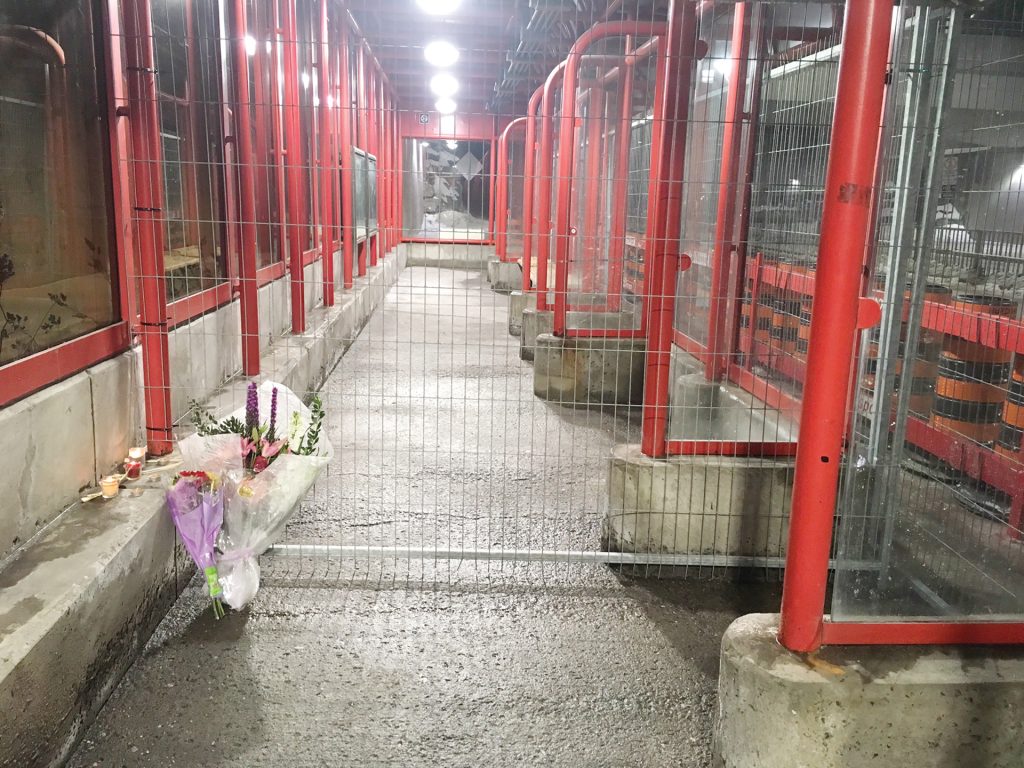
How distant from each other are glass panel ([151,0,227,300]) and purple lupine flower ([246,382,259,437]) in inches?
52.4

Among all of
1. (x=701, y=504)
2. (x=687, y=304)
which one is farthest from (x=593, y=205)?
(x=701, y=504)

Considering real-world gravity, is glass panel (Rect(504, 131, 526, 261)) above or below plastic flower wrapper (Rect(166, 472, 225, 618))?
above

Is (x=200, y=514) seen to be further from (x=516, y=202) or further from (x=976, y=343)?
(x=516, y=202)

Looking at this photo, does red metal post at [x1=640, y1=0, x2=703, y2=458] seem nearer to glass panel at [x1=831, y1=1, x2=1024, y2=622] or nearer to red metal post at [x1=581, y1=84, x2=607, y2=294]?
glass panel at [x1=831, y1=1, x2=1024, y2=622]

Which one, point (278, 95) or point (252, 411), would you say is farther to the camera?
point (278, 95)

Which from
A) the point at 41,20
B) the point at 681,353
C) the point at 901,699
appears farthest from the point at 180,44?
the point at 901,699

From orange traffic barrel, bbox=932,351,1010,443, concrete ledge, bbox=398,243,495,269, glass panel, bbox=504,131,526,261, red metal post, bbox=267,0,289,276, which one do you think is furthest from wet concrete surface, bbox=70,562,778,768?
glass panel, bbox=504,131,526,261

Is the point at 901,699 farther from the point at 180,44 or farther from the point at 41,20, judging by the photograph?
the point at 180,44

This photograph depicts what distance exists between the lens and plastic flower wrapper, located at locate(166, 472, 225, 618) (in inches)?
117

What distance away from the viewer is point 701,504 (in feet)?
12.0

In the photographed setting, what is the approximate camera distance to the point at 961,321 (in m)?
3.46

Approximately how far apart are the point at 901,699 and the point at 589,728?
36.7 inches

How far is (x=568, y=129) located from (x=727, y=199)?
3225 millimetres

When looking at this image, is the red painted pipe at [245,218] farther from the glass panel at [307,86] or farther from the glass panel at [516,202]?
the glass panel at [516,202]
